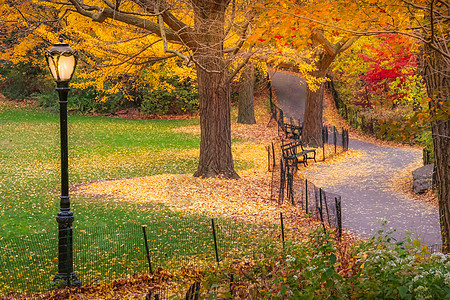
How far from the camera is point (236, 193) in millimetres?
14047

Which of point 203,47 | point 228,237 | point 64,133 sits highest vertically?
point 203,47

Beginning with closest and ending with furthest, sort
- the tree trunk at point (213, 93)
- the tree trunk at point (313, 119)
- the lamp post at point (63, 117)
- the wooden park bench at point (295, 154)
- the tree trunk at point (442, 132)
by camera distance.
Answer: the tree trunk at point (442, 132) → the lamp post at point (63, 117) → the tree trunk at point (213, 93) → the wooden park bench at point (295, 154) → the tree trunk at point (313, 119)

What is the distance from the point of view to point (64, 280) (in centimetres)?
749

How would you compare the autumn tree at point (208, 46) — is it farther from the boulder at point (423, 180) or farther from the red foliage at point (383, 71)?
the red foliage at point (383, 71)

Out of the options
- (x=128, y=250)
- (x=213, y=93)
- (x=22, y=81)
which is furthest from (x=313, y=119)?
(x=22, y=81)

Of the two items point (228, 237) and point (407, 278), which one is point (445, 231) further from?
point (228, 237)

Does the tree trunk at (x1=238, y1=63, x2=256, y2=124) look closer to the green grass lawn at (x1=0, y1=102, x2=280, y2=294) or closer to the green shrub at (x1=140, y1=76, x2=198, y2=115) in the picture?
the green shrub at (x1=140, y1=76, x2=198, y2=115)

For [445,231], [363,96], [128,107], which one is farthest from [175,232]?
[128,107]

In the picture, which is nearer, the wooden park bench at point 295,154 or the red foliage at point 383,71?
the wooden park bench at point 295,154

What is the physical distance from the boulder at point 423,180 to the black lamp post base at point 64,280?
10.9m

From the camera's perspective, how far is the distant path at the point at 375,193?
1149 cm

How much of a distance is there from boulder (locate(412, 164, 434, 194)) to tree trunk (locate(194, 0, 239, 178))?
569cm

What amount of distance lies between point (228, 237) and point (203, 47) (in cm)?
687

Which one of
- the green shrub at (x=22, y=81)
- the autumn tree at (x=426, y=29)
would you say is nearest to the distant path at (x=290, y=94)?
the green shrub at (x=22, y=81)
